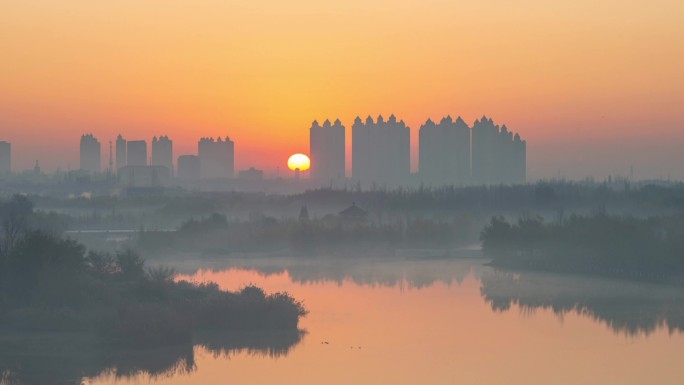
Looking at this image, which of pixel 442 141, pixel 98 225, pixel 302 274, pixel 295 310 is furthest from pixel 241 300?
pixel 442 141

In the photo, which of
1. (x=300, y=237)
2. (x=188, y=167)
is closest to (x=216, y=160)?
(x=188, y=167)

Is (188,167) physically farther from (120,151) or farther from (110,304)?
(110,304)

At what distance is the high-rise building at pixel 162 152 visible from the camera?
117 m

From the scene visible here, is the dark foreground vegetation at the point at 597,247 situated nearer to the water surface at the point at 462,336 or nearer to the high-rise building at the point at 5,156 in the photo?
the water surface at the point at 462,336

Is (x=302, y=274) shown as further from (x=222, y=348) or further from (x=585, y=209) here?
(x=585, y=209)

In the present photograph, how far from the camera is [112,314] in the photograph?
19.0 m

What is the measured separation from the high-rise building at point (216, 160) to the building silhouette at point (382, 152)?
71.7ft

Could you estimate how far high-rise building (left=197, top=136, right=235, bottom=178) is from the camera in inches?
4454

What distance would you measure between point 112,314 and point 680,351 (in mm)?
9323

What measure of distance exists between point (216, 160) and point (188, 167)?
3.61 m

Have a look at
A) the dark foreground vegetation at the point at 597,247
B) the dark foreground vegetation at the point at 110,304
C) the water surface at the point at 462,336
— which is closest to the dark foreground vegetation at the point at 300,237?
the dark foreground vegetation at the point at 597,247

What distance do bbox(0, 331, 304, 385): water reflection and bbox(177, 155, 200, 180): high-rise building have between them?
3600 inches

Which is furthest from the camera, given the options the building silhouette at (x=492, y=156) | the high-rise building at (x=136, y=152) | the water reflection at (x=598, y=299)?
the high-rise building at (x=136, y=152)

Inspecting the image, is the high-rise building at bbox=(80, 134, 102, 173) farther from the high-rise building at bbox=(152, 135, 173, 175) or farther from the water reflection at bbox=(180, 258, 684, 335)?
the water reflection at bbox=(180, 258, 684, 335)
